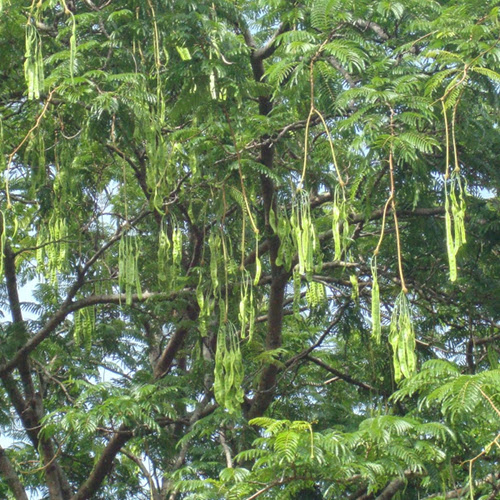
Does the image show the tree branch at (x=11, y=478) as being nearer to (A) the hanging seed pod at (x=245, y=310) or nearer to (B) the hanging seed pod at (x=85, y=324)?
(B) the hanging seed pod at (x=85, y=324)

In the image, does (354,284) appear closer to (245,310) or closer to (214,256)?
(245,310)

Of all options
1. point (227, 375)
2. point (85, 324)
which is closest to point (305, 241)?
point (227, 375)

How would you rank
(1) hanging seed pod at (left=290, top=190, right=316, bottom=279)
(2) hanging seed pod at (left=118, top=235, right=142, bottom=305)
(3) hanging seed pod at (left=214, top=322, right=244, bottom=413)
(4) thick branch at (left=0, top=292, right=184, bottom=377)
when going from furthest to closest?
1. (4) thick branch at (left=0, top=292, right=184, bottom=377)
2. (2) hanging seed pod at (left=118, top=235, right=142, bottom=305)
3. (3) hanging seed pod at (left=214, top=322, right=244, bottom=413)
4. (1) hanging seed pod at (left=290, top=190, right=316, bottom=279)

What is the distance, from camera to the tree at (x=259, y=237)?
14.7 ft

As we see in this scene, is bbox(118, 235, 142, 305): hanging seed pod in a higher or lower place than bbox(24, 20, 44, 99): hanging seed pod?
lower

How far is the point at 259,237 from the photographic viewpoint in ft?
19.6

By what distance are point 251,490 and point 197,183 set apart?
2.12m

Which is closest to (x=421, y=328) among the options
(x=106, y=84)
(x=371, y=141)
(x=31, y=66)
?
(x=371, y=141)

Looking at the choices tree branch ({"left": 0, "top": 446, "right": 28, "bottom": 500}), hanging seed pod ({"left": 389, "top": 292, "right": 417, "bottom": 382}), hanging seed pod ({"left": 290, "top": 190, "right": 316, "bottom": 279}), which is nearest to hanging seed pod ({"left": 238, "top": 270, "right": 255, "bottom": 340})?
hanging seed pod ({"left": 290, "top": 190, "right": 316, "bottom": 279})

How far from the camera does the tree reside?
14.7 ft

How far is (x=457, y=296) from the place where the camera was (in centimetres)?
616

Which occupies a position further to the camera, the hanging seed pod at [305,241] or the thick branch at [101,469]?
the thick branch at [101,469]

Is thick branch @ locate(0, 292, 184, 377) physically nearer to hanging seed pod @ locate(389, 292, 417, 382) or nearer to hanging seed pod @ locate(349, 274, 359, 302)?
hanging seed pod @ locate(349, 274, 359, 302)

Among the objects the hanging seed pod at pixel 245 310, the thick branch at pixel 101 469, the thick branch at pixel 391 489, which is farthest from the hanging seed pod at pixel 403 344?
the thick branch at pixel 101 469
